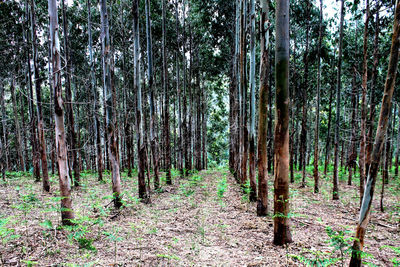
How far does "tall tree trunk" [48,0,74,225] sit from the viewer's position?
15.4ft

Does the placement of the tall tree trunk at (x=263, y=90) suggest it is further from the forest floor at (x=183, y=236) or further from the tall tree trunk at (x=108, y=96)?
the tall tree trunk at (x=108, y=96)

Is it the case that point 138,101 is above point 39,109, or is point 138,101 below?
above

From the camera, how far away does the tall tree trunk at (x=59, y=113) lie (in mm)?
4703

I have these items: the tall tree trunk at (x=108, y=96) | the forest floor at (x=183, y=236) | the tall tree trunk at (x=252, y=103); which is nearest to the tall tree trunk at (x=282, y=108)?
the forest floor at (x=183, y=236)

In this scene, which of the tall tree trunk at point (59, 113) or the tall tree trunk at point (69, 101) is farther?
the tall tree trunk at point (69, 101)

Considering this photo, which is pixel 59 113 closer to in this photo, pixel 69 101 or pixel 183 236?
pixel 183 236

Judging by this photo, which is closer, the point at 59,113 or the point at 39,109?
the point at 59,113

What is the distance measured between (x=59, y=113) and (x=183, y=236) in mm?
4024

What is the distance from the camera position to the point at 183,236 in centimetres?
513

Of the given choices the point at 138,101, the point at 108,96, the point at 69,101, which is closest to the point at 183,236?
the point at 108,96

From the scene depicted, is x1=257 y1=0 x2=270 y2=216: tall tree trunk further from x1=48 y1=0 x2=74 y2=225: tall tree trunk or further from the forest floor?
x1=48 y1=0 x2=74 y2=225: tall tree trunk

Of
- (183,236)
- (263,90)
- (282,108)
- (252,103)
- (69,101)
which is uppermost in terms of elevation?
(69,101)

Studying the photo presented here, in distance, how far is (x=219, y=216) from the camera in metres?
6.70

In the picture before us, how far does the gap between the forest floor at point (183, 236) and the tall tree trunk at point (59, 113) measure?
1.49ft
